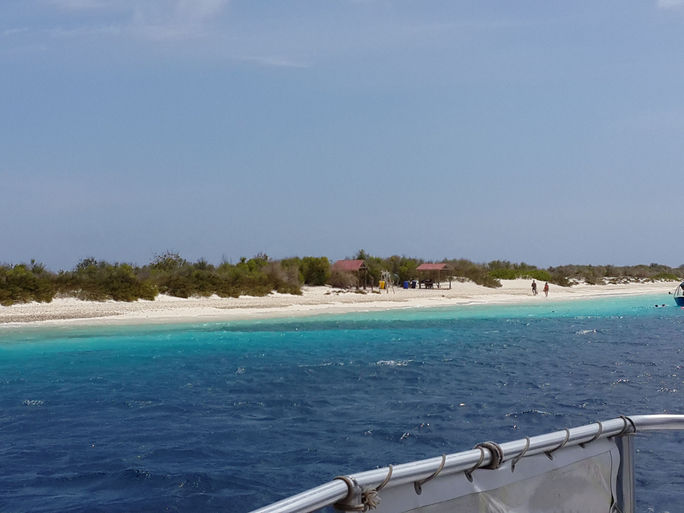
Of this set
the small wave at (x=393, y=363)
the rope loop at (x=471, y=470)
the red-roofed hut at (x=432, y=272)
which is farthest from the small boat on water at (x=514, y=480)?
the red-roofed hut at (x=432, y=272)

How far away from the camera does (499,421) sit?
10.5m

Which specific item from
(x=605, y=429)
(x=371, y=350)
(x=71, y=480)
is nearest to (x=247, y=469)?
(x=71, y=480)

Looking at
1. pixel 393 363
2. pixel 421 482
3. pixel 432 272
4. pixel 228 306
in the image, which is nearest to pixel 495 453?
pixel 421 482

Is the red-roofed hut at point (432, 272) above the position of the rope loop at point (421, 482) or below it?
above

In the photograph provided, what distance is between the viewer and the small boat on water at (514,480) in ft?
6.85

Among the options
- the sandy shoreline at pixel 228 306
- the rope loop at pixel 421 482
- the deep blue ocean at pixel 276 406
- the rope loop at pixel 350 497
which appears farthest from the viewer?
the sandy shoreline at pixel 228 306

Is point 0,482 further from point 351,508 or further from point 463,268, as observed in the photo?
point 463,268

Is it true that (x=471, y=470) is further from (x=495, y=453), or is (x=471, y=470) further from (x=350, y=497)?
(x=350, y=497)

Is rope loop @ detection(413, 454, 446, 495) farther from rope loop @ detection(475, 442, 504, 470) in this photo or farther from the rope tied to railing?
rope loop @ detection(475, 442, 504, 470)

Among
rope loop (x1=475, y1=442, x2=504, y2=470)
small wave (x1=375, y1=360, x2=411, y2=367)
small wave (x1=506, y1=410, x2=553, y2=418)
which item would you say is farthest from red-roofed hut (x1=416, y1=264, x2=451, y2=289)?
rope loop (x1=475, y1=442, x2=504, y2=470)

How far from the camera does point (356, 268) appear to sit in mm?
55344

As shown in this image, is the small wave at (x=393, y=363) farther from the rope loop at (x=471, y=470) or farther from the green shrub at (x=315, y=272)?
the green shrub at (x=315, y=272)

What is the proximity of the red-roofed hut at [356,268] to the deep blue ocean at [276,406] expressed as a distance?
103 feet

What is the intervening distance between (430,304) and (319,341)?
21.6 meters
